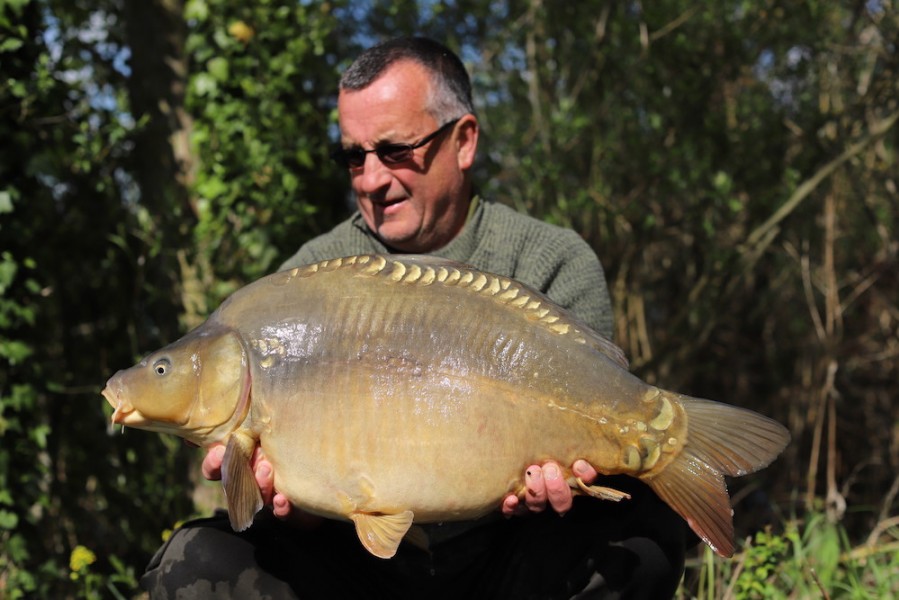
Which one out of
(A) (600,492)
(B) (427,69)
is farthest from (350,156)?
(A) (600,492)

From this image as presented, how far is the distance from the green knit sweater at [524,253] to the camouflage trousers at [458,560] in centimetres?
44

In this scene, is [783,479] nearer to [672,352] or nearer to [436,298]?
[672,352]

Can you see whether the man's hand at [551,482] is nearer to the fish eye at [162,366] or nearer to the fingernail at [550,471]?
the fingernail at [550,471]

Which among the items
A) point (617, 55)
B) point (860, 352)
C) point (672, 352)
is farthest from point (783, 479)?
point (617, 55)

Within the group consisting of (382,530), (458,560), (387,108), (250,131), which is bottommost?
(458,560)

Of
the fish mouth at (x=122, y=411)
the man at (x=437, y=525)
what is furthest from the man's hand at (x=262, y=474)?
the fish mouth at (x=122, y=411)

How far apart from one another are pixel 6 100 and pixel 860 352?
126 inches

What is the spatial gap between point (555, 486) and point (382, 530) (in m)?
0.27

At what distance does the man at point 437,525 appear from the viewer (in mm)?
1674

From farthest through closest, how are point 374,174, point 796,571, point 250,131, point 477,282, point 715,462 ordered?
point 250,131 → point 796,571 → point 374,174 → point 477,282 → point 715,462

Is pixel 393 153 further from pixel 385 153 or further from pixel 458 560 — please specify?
pixel 458 560

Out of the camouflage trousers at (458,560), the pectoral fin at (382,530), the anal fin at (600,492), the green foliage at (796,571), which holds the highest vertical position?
the anal fin at (600,492)

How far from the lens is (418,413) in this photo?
4.94 ft

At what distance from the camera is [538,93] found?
3314 mm
